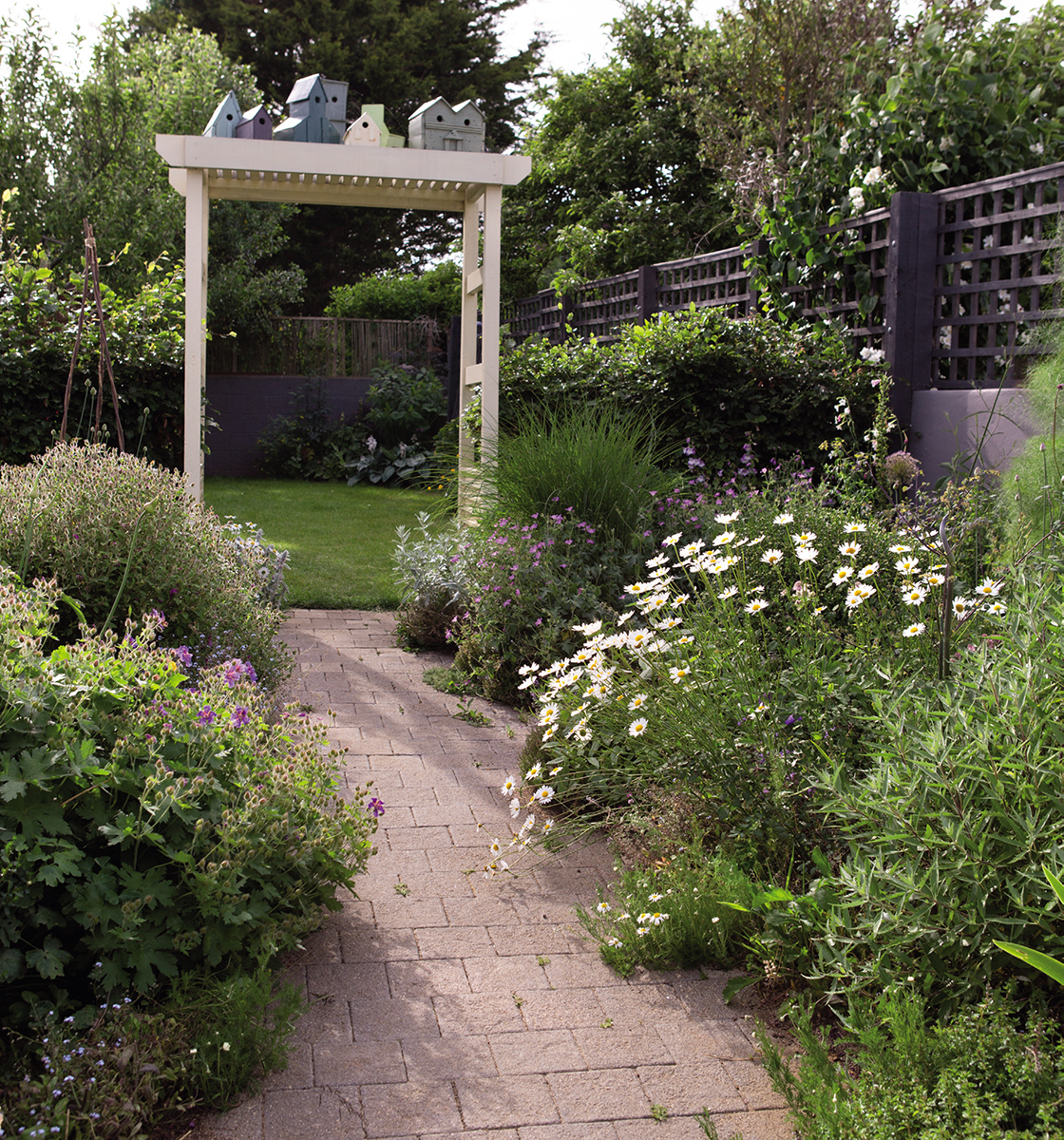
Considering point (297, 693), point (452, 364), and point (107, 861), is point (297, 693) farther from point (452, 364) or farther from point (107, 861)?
point (452, 364)

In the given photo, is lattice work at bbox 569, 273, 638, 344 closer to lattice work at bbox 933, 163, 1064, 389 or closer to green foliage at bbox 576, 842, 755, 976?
lattice work at bbox 933, 163, 1064, 389

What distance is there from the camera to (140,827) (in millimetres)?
2021

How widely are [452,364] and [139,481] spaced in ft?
29.4

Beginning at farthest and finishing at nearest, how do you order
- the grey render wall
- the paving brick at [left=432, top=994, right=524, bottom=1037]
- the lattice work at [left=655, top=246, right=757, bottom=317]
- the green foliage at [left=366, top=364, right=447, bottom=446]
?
the grey render wall → the green foliage at [left=366, top=364, right=447, bottom=446] → the lattice work at [left=655, top=246, right=757, bottom=317] → the paving brick at [left=432, top=994, right=524, bottom=1037]

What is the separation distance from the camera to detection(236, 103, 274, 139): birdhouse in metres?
6.02

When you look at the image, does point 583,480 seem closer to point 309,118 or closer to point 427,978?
point 427,978

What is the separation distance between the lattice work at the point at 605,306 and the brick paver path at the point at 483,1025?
6.90m

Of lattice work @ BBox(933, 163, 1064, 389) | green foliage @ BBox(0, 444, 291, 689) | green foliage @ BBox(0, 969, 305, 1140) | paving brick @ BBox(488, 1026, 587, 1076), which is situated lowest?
paving brick @ BBox(488, 1026, 587, 1076)

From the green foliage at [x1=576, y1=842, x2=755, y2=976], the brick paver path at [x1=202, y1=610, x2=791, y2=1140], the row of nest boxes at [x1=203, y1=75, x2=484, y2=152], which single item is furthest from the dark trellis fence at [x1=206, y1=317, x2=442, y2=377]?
the green foliage at [x1=576, y1=842, x2=755, y2=976]

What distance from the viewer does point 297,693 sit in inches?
169

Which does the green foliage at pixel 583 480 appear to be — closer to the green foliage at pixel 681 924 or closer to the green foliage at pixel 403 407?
the green foliage at pixel 681 924

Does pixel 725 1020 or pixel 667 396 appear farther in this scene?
pixel 667 396

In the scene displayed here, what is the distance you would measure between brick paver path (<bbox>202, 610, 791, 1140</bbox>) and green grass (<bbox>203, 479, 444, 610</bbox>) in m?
3.25

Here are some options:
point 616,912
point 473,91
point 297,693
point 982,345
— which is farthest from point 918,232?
point 473,91
